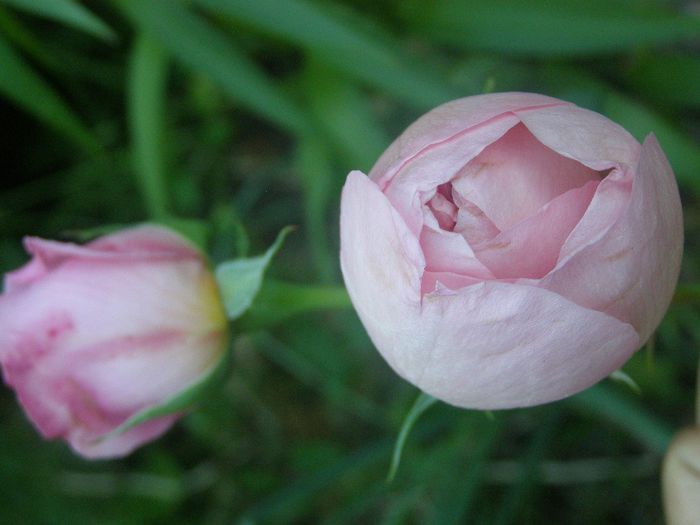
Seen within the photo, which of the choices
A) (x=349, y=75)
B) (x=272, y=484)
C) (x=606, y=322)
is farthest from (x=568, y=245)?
(x=272, y=484)

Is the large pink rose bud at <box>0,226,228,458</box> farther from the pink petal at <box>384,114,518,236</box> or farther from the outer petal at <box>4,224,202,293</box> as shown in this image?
the pink petal at <box>384,114,518,236</box>

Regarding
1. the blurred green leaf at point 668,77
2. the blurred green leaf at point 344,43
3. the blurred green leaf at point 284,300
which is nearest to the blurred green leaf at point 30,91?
the blurred green leaf at point 344,43

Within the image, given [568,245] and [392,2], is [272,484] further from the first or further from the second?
[568,245]

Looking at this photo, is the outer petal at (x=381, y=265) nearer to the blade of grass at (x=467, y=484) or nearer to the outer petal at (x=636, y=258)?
the outer petal at (x=636, y=258)

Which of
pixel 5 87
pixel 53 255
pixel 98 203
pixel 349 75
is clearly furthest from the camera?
pixel 98 203

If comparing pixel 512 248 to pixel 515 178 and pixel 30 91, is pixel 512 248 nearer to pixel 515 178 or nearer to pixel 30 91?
pixel 515 178

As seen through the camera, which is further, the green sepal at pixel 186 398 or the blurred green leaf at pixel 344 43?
the blurred green leaf at pixel 344 43

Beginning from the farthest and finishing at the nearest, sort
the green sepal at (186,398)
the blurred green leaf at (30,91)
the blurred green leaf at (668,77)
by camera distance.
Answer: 1. the blurred green leaf at (668,77)
2. the blurred green leaf at (30,91)
3. the green sepal at (186,398)
